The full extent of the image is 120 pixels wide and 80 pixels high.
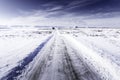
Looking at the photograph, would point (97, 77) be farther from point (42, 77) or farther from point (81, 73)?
point (42, 77)

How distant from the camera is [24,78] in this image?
192 inches

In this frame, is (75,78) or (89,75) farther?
(89,75)

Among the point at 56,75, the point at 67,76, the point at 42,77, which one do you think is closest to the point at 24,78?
the point at 42,77

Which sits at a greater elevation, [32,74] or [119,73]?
[32,74]

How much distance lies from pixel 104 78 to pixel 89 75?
1.96 feet

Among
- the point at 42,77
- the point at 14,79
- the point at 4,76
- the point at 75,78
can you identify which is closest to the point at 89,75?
the point at 75,78

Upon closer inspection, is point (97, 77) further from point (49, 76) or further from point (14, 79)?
point (14, 79)

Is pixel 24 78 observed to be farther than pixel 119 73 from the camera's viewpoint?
No

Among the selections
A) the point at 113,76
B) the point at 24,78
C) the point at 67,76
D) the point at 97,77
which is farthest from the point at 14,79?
the point at 113,76

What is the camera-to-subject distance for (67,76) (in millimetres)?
5109

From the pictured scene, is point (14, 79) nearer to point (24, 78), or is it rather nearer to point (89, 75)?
point (24, 78)

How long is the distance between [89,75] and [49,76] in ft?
5.35

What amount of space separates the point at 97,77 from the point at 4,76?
3.70m

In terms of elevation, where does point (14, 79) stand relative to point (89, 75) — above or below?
above
